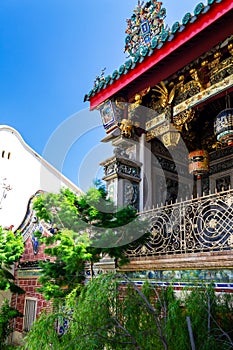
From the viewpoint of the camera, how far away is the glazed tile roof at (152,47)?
514 cm

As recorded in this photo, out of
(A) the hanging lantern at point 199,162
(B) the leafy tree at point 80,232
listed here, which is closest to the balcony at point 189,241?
(B) the leafy tree at point 80,232

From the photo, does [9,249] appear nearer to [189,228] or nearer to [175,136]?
[175,136]

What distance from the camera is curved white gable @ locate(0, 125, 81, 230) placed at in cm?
1412

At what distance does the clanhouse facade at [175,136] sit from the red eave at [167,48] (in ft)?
0.05

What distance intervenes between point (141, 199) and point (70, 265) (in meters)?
2.41

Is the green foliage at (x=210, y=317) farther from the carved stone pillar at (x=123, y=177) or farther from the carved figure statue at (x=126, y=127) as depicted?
the carved figure statue at (x=126, y=127)

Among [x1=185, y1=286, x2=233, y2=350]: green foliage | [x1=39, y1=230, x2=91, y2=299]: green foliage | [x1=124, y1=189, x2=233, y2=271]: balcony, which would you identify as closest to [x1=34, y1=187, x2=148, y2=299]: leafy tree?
[x1=39, y1=230, x2=91, y2=299]: green foliage

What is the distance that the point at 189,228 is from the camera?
5.23m

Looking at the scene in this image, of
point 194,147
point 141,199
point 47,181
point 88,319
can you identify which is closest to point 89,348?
point 88,319

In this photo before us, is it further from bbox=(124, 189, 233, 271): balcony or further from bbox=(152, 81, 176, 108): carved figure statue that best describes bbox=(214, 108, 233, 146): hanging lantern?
bbox=(152, 81, 176, 108): carved figure statue

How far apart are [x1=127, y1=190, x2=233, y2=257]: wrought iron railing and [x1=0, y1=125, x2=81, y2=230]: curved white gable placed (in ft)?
28.1

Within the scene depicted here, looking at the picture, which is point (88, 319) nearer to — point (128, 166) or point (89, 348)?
point (89, 348)

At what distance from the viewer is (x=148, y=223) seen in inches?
224

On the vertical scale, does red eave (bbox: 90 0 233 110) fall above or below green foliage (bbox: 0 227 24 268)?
above
